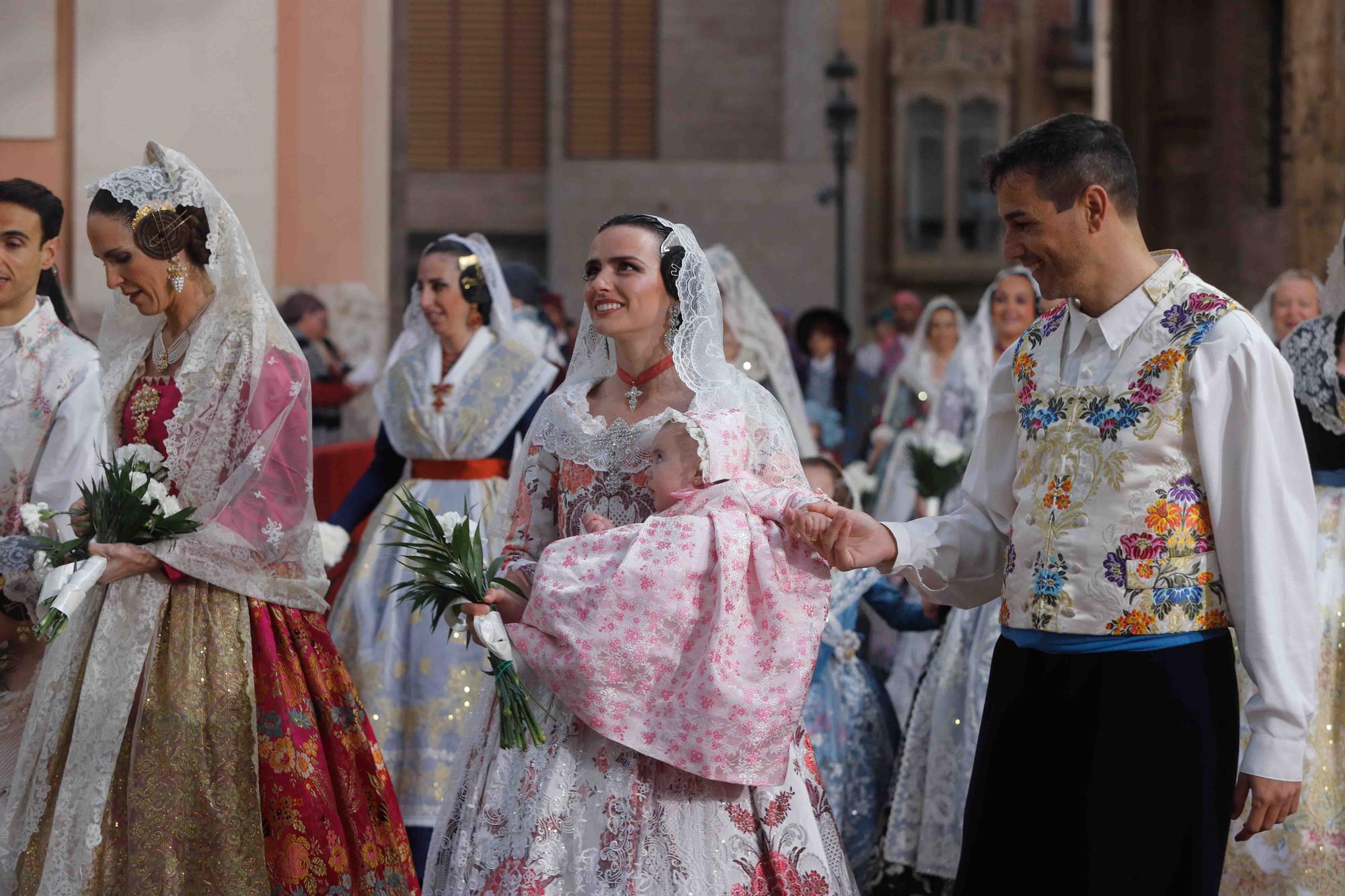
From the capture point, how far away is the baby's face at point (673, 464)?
12.8 ft

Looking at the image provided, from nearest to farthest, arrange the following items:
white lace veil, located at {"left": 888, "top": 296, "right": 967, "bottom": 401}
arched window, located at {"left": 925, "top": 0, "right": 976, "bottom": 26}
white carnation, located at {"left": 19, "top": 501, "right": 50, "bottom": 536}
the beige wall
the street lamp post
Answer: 1. white carnation, located at {"left": 19, "top": 501, "right": 50, "bottom": 536}
2. the beige wall
3. white lace veil, located at {"left": 888, "top": 296, "right": 967, "bottom": 401}
4. the street lamp post
5. arched window, located at {"left": 925, "top": 0, "right": 976, "bottom": 26}

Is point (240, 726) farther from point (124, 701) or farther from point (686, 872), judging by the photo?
point (686, 872)

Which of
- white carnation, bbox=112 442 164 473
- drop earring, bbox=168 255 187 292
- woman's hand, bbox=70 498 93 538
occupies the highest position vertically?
drop earring, bbox=168 255 187 292

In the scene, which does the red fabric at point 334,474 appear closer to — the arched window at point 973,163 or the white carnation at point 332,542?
the white carnation at point 332,542

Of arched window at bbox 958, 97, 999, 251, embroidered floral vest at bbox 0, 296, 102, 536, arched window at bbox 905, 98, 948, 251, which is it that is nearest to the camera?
embroidered floral vest at bbox 0, 296, 102, 536

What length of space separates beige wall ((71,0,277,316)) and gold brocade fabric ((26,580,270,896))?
4.08 metres

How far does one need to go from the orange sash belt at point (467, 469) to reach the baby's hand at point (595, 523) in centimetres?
238

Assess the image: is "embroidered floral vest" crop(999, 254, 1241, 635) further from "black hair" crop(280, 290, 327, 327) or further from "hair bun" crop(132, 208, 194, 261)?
"black hair" crop(280, 290, 327, 327)

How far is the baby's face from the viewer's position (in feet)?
12.8

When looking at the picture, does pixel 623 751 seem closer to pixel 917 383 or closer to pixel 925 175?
pixel 917 383

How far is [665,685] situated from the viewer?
378 cm

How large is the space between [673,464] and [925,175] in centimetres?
2650

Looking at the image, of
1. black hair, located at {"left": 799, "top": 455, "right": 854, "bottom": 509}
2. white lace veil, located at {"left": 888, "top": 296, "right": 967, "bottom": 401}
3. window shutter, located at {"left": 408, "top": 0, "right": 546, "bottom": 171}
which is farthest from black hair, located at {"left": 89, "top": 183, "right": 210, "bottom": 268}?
window shutter, located at {"left": 408, "top": 0, "right": 546, "bottom": 171}

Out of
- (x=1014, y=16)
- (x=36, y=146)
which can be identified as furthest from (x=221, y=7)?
(x=1014, y=16)
